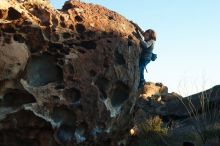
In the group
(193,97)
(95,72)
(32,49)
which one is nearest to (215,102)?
(193,97)

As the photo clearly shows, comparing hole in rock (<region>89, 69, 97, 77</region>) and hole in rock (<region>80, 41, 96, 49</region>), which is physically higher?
hole in rock (<region>80, 41, 96, 49</region>)

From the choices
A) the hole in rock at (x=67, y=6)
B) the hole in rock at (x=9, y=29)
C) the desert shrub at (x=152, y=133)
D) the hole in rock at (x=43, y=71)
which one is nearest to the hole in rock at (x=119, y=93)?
the hole in rock at (x=43, y=71)

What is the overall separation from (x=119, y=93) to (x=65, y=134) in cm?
140

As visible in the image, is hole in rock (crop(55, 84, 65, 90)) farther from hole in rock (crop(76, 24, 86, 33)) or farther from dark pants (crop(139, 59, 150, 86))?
dark pants (crop(139, 59, 150, 86))

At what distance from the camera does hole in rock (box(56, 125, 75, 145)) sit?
7523mm

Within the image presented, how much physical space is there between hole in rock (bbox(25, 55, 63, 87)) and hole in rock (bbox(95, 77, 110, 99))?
30.0 inches

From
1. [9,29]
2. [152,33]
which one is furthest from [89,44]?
[152,33]

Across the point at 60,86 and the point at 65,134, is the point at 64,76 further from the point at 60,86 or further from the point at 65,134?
the point at 65,134

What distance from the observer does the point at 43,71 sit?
745cm

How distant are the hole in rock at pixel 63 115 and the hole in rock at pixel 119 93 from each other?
98cm

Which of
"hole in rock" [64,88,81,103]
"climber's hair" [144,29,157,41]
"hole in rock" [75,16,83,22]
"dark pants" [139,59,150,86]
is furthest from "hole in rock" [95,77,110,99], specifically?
"climber's hair" [144,29,157,41]

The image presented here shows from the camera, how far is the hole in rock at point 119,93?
835cm

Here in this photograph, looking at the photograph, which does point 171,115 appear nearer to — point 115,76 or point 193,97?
point 193,97

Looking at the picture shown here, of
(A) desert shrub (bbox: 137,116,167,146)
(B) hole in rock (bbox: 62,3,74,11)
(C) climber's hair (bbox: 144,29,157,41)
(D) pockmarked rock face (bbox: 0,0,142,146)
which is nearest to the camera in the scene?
(D) pockmarked rock face (bbox: 0,0,142,146)
